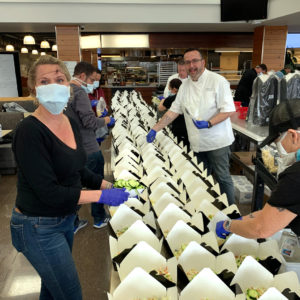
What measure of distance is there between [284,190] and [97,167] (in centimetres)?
200

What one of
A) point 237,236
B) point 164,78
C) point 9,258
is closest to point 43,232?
point 237,236

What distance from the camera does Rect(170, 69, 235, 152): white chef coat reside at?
8.99 feet

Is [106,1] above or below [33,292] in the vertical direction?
above

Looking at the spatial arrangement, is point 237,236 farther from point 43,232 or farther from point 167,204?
point 43,232

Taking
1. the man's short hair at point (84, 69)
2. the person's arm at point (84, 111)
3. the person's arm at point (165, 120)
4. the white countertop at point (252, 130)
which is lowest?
the white countertop at point (252, 130)

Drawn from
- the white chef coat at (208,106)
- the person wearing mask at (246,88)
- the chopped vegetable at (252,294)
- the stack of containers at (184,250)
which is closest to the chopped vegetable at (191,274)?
the stack of containers at (184,250)

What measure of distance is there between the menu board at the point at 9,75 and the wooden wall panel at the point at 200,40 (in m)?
5.46

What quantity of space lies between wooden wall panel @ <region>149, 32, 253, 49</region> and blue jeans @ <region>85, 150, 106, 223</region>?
373 inches

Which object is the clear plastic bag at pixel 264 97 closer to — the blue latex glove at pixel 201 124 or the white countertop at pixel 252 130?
the white countertop at pixel 252 130

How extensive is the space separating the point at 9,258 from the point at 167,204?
1796 mm

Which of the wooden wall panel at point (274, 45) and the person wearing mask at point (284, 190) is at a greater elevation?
the wooden wall panel at point (274, 45)

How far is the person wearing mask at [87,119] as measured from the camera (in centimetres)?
245

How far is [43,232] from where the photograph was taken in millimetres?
1315

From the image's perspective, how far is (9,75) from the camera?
299 inches
